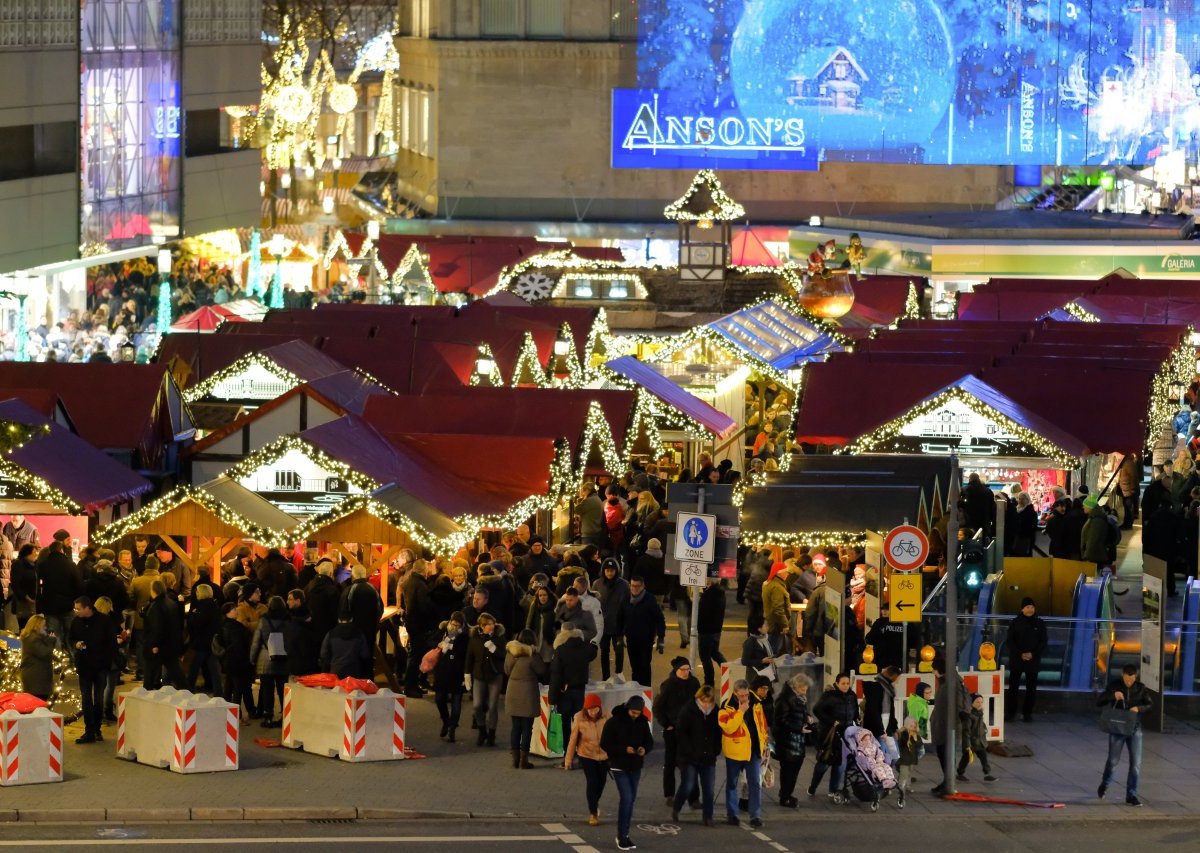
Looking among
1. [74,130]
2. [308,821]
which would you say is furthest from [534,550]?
[74,130]

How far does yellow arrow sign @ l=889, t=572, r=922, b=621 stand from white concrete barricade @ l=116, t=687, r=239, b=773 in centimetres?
506

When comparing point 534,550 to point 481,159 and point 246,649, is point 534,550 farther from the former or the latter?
point 481,159

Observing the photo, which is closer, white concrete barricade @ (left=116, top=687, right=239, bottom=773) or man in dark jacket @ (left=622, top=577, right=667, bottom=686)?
white concrete barricade @ (left=116, top=687, right=239, bottom=773)

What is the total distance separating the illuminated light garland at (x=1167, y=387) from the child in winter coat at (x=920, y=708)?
11.9 metres

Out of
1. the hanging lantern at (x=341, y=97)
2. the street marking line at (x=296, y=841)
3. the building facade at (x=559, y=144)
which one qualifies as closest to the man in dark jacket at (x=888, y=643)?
the street marking line at (x=296, y=841)

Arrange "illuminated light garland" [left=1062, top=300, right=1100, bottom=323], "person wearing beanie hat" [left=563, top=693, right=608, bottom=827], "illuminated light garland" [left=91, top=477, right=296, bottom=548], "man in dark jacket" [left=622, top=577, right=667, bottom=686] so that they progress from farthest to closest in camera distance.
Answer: "illuminated light garland" [left=1062, top=300, right=1100, bottom=323] < "illuminated light garland" [left=91, top=477, right=296, bottom=548] < "man in dark jacket" [left=622, top=577, right=667, bottom=686] < "person wearing beanie hat" [left=563, top=693, right=608, bottom=827]

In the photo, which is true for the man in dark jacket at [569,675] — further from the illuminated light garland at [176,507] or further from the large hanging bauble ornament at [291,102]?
the large hanging bauble ornament at [291,102]

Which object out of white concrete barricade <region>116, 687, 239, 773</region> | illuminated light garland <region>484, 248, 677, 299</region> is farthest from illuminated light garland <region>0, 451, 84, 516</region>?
illuminated light garland <region>484, 248, 677, 299</region>

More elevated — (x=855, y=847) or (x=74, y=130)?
(x=74, y=130)

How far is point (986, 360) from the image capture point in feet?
104

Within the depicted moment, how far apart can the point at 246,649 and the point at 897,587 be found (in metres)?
4.97

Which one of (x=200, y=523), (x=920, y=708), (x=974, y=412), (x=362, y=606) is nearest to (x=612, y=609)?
(x=362, y=606)

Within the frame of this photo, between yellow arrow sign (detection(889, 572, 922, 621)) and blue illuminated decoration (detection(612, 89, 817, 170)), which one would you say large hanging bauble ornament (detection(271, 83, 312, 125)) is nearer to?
blue illuminated decoration (detection(612, 89, 817, 170))

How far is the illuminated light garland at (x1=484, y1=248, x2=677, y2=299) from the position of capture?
47.1 m
